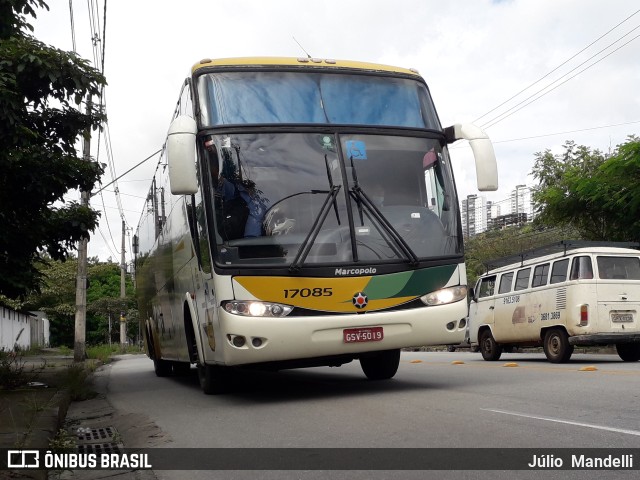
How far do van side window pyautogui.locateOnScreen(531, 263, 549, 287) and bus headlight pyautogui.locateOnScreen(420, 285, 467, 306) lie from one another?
6868mm

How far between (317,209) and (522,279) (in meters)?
9.19

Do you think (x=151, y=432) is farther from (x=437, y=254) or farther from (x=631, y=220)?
(x=631, y=220)

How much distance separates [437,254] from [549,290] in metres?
6.96

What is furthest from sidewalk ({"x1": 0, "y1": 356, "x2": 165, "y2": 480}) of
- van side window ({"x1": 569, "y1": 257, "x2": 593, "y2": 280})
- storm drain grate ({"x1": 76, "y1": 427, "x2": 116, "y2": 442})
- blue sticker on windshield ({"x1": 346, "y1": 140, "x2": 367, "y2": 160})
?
van side window ({"x1": 569, "y1": 257, "x2": 593, "y2": 280})

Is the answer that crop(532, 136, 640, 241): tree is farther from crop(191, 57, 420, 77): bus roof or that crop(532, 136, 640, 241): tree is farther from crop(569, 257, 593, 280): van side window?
crop(191, 57, 420, 77): bus roof

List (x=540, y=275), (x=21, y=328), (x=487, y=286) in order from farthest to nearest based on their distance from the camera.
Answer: (x=21, y=328)
(x=487, y=286)
(x=540, y=275)

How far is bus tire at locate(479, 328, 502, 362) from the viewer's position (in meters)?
17.9

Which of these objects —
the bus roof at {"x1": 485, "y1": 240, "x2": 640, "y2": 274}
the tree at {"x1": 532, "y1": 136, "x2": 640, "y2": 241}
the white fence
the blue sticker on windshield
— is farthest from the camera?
the white fence

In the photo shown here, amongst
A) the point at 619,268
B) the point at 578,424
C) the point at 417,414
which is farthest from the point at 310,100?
the point at 619,268

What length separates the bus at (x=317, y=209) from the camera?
8414mm

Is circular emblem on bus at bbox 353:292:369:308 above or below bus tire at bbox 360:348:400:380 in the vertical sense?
above

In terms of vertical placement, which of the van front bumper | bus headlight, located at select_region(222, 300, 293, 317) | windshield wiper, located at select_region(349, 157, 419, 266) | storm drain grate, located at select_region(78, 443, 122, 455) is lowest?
storm drain grate, located at select_region(78, 443, 122, 455)

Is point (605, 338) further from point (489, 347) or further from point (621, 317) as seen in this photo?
point (489, 347)

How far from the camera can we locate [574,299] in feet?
46.6
